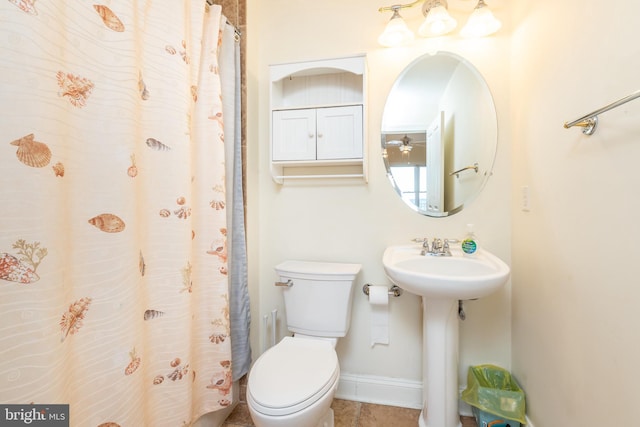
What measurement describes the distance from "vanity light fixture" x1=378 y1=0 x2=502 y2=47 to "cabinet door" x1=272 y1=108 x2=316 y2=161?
1.89 ft

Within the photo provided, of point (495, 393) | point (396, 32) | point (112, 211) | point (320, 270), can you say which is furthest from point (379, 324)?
point (396, 32)

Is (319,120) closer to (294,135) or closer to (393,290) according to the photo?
(294,135)

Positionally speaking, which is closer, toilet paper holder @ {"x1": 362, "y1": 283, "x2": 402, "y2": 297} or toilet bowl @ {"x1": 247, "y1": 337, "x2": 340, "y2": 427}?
toilet bowl @ {"x1": 247, "y1": 337, "x2": 340, "y2": 427}

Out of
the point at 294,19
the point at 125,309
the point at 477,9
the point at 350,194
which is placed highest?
the point at 294,19

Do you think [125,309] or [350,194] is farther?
[350,194]

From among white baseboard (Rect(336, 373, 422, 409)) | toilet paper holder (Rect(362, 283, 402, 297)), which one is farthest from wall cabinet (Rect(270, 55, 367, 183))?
white baseboard (Rect(336, 373, 422, 409))

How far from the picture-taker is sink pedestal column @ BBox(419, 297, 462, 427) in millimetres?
1212

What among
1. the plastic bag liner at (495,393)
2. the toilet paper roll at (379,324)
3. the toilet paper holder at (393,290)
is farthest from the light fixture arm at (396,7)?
the plastic bag liner at (495,393)

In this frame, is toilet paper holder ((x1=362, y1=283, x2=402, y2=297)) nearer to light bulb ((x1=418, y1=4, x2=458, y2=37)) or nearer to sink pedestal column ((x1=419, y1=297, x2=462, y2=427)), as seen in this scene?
sink pedestal column ((x1=419, y1=297, x2=462, y2=427))

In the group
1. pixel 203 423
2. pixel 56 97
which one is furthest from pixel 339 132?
pixel 203 423

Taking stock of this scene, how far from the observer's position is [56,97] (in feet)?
2.03

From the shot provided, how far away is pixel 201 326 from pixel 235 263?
34 cm

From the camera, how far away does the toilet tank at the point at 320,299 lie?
1.38m

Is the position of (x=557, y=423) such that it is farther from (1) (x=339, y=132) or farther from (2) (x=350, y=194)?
(1) (x=339, y=132)
